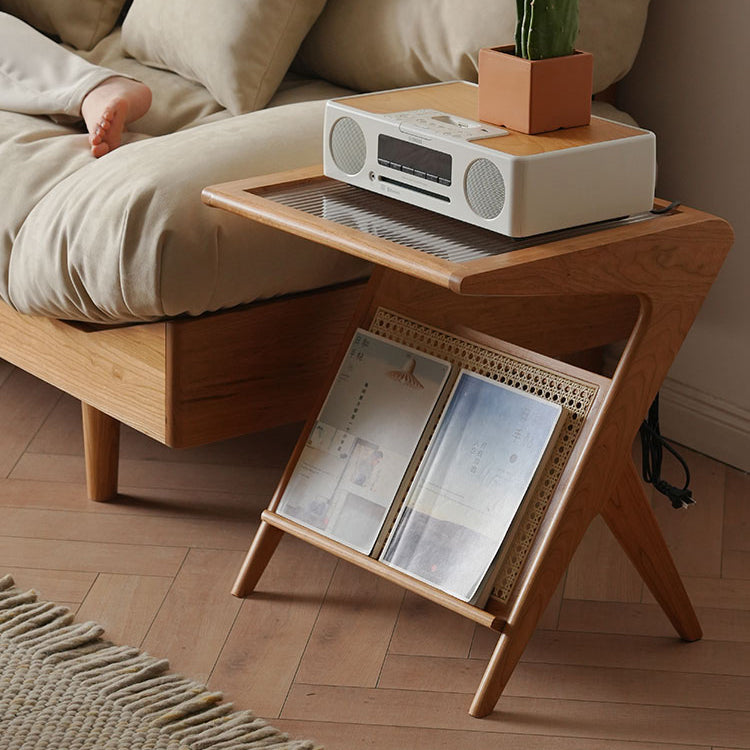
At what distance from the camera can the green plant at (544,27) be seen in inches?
48.1

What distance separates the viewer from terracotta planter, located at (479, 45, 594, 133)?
4.02 feet

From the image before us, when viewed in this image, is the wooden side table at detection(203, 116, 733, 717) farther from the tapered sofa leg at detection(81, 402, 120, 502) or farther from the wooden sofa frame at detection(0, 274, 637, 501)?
the tapered sofa leg at detection(81, 402, 120, 502)

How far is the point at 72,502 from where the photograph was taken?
5.50 feet

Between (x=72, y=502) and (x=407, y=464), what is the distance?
518 mm

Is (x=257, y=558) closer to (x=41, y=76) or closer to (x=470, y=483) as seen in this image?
(x=470, y=483)

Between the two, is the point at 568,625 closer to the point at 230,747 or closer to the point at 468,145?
the point at 230,747

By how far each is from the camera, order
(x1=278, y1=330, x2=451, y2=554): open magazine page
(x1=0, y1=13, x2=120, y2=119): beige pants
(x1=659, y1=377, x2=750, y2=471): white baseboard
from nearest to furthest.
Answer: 1. (x1=278, y1=330, x2=451, y2=554): open magazine page
2. (x1=0, y1=13, x2=120, y2=119): beige pants
3. (x1=659, y1=377, x2=750, y2=471): white baseboard

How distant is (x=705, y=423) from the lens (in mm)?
1873

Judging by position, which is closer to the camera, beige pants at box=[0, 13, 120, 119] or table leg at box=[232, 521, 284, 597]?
table leg at box=[232, 521, 284, 597]

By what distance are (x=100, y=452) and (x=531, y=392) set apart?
59cm

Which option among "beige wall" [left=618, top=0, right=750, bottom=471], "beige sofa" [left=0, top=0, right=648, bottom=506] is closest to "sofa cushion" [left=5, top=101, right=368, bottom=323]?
"beige sofa" [left=0, top=0, right=648, bottom=506]

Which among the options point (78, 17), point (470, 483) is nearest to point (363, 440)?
point (470, 483)

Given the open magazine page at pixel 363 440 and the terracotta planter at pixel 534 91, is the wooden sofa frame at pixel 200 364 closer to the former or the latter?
the open magazine page at pixel 363 440

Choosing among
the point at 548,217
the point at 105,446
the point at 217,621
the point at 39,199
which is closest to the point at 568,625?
the point at 217,621
